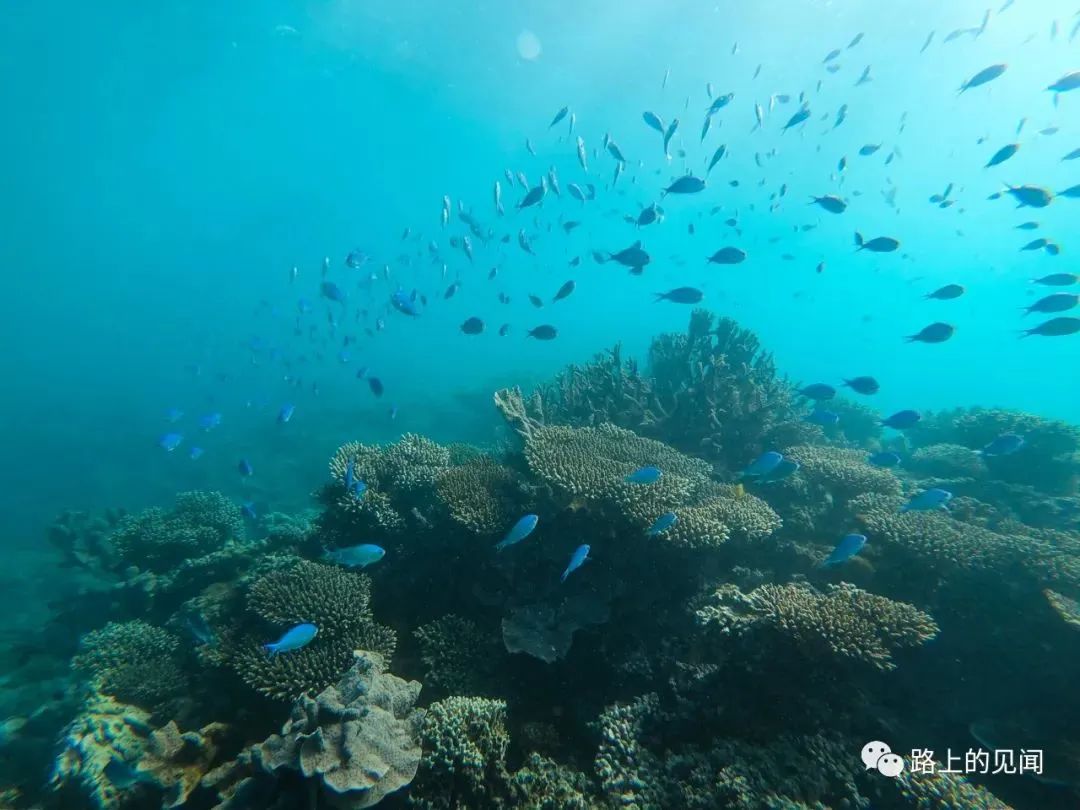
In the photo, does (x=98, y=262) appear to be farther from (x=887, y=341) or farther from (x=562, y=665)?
(x=887, y=341)

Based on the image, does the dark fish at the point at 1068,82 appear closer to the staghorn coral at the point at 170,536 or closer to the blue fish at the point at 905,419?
the blue fish at the point at 905,419

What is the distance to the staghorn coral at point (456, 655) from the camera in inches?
184

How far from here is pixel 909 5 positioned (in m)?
34.0

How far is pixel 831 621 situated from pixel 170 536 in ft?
35.1

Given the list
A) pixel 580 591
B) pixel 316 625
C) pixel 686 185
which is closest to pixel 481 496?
pixel 580 591

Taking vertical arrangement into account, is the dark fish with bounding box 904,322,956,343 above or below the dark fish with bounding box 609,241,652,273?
below

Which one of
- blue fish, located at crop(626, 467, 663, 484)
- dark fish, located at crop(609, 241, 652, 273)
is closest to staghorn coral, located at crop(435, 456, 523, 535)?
blue fish, located at crop(626, 467, 663, 484)

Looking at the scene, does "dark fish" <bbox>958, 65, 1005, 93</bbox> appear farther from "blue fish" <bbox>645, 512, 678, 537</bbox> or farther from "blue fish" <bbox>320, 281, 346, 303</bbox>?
"blue fish" <bbox>320, 281, 346, 303</bbox>

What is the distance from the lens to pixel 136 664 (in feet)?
18.8

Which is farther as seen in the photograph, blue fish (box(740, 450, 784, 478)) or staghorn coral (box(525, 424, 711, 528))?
blue fish (box(740, 450, 784, 478))

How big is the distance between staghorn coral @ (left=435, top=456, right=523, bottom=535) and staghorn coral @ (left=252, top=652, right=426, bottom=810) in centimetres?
187

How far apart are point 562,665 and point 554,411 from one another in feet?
17.1

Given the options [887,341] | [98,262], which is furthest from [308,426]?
[98,262]

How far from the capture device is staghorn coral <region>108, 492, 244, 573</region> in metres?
8.91
